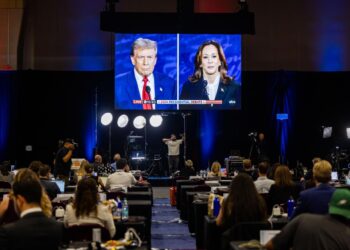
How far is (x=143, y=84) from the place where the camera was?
18.2 m

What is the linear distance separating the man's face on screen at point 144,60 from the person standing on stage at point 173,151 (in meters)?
2.53

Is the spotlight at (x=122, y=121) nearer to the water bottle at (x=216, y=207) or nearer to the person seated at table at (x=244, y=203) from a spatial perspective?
the water bottle at (x=216, y=207)

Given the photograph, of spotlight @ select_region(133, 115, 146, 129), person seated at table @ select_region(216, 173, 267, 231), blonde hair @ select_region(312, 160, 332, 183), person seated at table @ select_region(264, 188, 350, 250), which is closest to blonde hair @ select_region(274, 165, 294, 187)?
person seated at table @ select_region(216, 173, 267, 231)

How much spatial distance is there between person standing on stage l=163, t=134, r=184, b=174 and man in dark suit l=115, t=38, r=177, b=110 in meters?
1.85

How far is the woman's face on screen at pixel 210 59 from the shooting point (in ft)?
60.0

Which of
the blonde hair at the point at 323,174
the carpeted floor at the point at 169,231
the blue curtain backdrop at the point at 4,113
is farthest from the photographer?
the blue curtain backdrop at the point at 4,113

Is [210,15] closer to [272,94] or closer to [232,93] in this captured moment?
[232,93]

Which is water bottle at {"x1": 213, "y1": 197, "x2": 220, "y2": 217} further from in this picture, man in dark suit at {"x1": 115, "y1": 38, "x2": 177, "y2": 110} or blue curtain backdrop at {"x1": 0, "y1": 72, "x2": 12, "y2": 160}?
blue curtain backdrop at {"x1": 0, "y1": 72, "x2": 12, "y2": 160}

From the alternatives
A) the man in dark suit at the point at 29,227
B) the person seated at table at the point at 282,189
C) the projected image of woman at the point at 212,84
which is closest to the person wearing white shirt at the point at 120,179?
the person seated at table at the point at 282,189

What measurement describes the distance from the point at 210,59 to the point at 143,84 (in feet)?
6.78

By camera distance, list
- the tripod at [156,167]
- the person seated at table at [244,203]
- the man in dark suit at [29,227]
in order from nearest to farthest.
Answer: the man in dark suit at [29,227], the person seated at table at [244,203], the tripod at [156,167]

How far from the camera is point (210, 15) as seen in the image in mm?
15148

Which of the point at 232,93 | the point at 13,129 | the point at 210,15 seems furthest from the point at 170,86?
the point at 13,129

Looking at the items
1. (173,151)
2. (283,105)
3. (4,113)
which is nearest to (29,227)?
(173,151)
